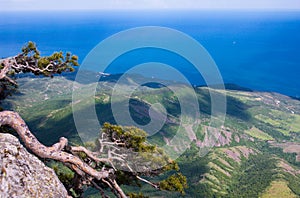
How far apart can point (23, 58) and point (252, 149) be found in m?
200

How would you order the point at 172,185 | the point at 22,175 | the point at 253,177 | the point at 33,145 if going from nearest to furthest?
the point at 22,175 → the point at 33,145 → the point at 172,185 → the point at 253,177

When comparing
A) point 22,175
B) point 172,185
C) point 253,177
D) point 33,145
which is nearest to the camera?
point 22,175

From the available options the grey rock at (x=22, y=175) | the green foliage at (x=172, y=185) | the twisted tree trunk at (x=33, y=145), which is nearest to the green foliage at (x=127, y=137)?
the green foliage at (x=172, y=185)

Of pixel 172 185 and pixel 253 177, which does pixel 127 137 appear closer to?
pixel 172 185

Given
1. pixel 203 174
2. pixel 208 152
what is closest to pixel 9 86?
pixel 203 174

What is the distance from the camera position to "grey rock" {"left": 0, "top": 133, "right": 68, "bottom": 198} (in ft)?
29.0

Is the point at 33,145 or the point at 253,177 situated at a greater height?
the point at 33,145

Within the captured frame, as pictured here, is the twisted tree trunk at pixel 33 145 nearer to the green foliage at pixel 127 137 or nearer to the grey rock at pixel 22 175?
the grey rock at pixel 22 175

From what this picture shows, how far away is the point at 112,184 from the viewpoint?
1239cm

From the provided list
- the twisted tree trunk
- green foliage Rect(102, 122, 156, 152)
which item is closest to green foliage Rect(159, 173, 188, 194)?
green foliage Rect(102, 122, 156, 152)

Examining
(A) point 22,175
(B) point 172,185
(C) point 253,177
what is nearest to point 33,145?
(A) point 22,175

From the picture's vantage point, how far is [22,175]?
366 inches

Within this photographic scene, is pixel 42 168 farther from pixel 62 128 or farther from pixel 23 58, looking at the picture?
pixel 62 128

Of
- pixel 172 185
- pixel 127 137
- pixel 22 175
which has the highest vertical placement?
pixel 22 175
